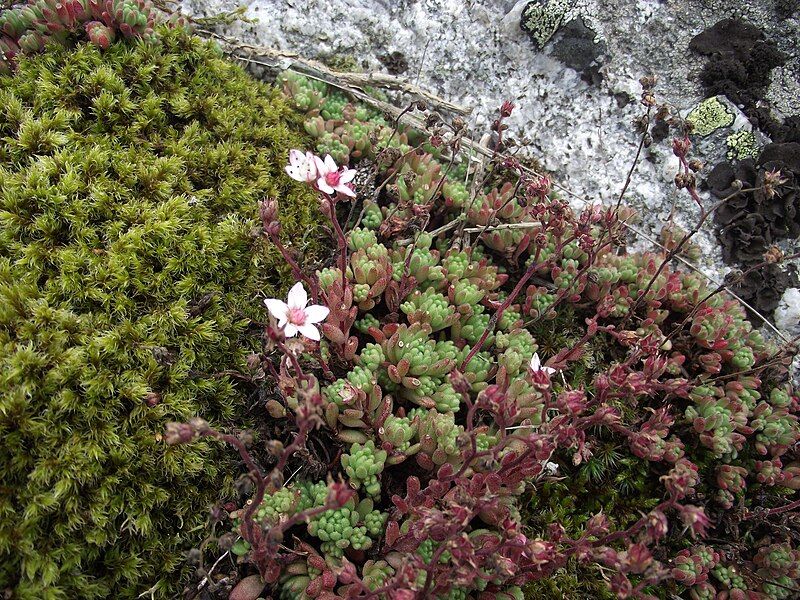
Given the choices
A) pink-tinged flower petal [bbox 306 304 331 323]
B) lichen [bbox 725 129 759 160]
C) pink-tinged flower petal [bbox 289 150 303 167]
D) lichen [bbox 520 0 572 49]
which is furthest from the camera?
lichen [bbox 520 0 572 49]

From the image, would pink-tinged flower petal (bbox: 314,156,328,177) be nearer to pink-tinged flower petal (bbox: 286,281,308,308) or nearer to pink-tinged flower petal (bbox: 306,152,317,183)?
pink-tinged flower petal (bbox: 306,152,317,183)

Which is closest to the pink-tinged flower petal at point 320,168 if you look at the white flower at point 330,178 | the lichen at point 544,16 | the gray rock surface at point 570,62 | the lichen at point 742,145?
the white flower at point 330,178

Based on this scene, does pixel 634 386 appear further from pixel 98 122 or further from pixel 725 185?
pixel 98 122

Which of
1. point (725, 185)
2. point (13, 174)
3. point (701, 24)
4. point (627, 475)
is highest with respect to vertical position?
point (701, 24)

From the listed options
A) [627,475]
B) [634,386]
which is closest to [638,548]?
[634,386]

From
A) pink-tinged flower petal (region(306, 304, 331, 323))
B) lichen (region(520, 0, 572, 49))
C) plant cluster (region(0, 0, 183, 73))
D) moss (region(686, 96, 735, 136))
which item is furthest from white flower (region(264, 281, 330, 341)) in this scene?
moss (region(686, 96, 735, 136))
